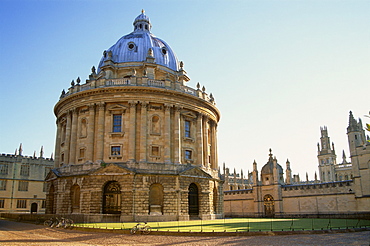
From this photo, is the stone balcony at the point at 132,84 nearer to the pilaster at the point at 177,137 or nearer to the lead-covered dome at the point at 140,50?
the pilaster at the point at 177,137

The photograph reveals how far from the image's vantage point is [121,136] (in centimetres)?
3997

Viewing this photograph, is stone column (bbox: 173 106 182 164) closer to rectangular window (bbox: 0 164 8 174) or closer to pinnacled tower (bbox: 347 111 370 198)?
pinnacled tower (bbox: 347 111 370 198)

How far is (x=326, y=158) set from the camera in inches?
4313

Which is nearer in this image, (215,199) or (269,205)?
(215,199)

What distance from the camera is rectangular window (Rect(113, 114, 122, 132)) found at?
40688 mm

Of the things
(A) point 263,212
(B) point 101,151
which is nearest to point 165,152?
(B) point 101,151

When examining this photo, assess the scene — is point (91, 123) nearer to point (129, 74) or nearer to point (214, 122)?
point (129, 74)

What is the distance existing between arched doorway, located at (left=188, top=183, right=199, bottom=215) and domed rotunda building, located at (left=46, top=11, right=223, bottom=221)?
0.38 ft

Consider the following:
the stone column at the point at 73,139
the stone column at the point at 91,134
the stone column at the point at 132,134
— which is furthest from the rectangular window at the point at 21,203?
the stone column at the point at 132,134

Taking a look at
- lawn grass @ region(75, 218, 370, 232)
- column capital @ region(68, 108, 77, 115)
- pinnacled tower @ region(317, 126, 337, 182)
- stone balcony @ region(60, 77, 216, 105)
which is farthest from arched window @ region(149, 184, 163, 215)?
pinnacled tower @ region(317, 126, 337, 182)

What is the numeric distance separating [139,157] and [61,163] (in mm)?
12513

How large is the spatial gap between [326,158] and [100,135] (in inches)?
3539

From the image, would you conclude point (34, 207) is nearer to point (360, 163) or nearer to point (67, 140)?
point (67, 140)

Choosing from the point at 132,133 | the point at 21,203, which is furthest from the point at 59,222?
the point at 21,203
